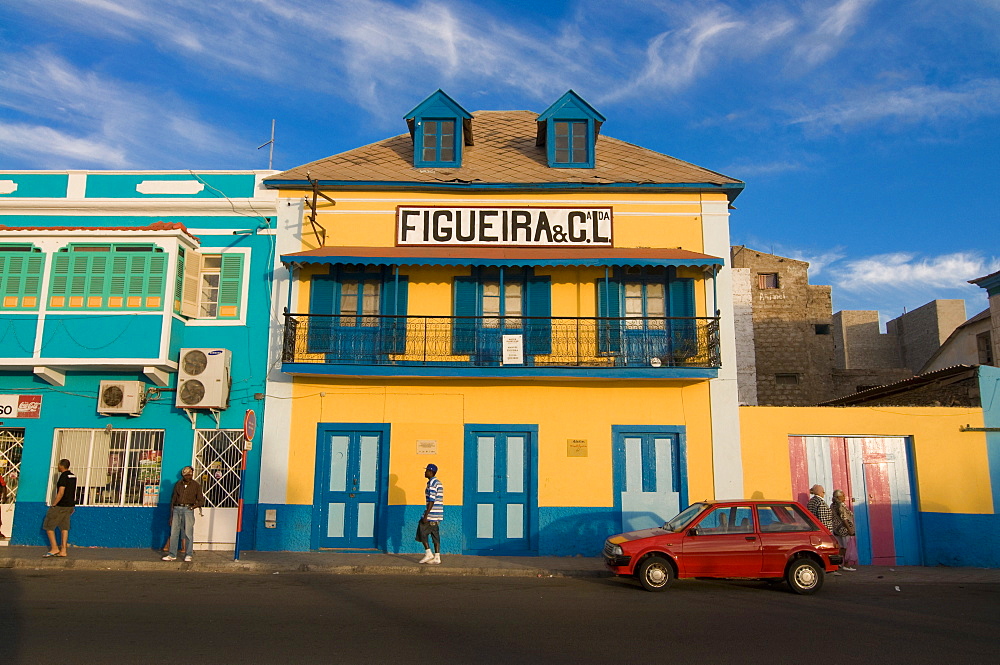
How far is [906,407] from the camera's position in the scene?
14914 millimetres

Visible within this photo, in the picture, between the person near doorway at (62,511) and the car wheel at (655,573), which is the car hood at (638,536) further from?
the person near doorway at (62,511)

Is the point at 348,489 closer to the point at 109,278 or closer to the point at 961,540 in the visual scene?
the point at 109,278

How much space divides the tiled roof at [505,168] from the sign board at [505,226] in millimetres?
658

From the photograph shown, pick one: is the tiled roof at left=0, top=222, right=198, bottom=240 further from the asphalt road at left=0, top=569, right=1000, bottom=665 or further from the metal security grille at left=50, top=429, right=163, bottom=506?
the asphalt road at left=0, top=569, right=1000, bottom=665

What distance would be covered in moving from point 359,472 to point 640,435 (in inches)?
222

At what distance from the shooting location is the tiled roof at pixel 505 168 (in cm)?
1600

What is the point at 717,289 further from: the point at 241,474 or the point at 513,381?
the point at 241,474

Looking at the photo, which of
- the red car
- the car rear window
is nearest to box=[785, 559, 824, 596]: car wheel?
the red car

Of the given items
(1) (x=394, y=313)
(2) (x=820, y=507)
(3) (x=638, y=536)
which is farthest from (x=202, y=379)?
(2) (x=820, y=507)

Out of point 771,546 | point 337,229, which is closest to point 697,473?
point 771,546

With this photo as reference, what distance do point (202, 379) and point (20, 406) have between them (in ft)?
12.7

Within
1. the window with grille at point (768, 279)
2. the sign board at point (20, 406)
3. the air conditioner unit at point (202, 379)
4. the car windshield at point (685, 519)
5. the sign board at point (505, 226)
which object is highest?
the window with grille at point (768, 279)

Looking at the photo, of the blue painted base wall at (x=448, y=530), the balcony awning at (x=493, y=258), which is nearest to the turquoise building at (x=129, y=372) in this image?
the blue painted base wall at (x=448, y=530)

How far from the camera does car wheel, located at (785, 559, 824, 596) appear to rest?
36.0 feet
